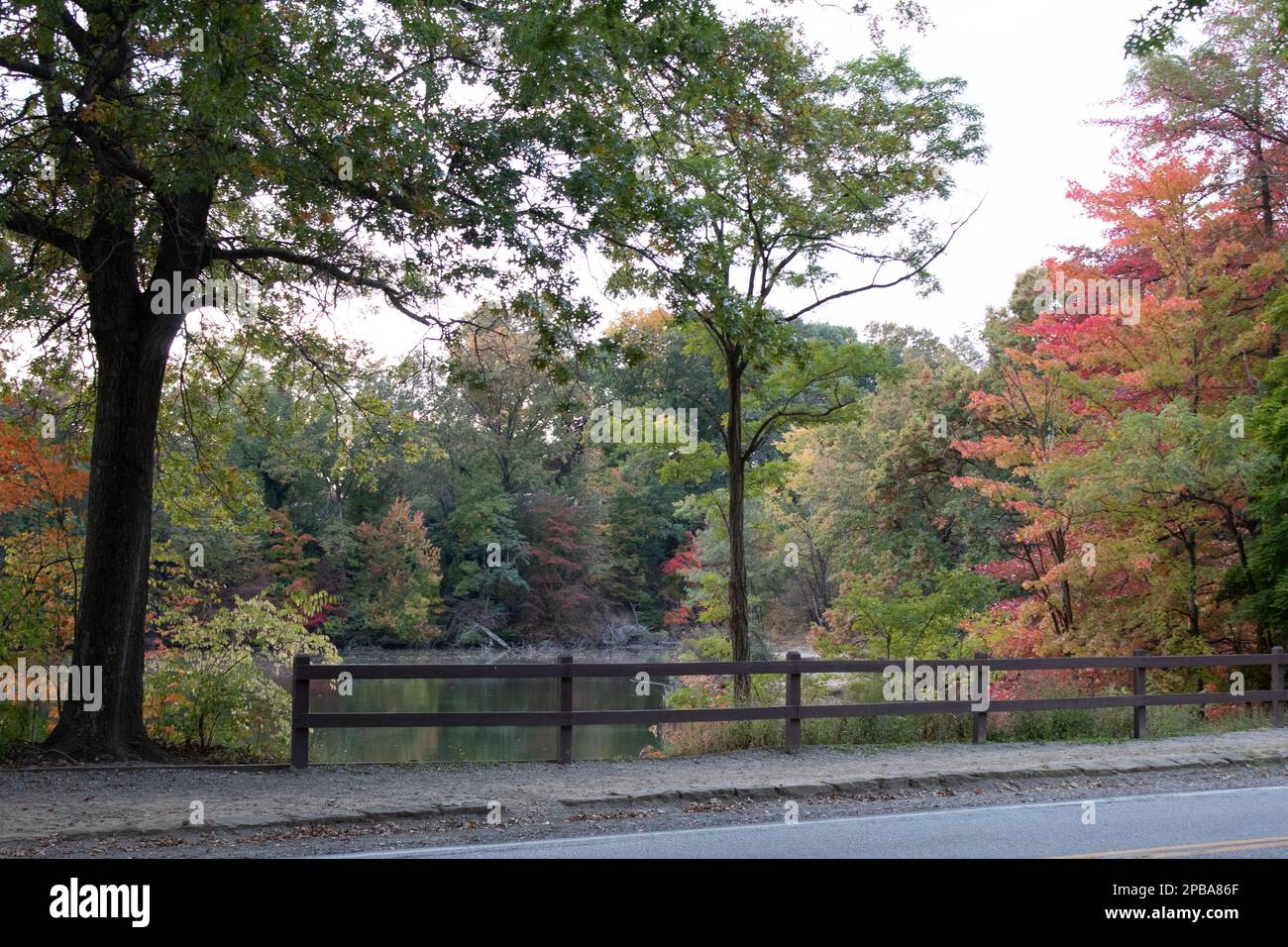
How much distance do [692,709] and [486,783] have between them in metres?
2.75

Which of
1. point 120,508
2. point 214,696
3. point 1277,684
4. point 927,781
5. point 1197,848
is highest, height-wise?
point 120,508

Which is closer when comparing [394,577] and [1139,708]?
[1139,708]

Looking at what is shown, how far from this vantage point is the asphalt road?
8172mm

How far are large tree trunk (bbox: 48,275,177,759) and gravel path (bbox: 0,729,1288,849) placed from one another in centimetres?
122

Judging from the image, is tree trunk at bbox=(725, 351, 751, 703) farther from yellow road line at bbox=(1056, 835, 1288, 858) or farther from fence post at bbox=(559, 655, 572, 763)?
yellow road line at bbox=(1056, 835, 1288, 858)

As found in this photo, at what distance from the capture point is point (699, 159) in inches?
636

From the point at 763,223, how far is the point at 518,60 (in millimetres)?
7885

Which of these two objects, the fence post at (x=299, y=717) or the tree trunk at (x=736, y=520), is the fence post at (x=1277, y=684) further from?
the fence post at (x=299, y=717)

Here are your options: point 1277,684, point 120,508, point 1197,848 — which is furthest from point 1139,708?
point 120,508

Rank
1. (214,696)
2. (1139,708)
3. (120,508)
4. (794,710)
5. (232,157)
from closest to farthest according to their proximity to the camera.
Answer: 1. (232,157)
2. (120,508)
3. (794,710)
4. (214,696)
5. (1139,708)

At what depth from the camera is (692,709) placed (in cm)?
1315

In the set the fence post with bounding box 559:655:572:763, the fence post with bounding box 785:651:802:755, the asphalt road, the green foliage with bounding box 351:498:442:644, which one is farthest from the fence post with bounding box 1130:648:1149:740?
the green foliage with bounding box 351:498:442:644

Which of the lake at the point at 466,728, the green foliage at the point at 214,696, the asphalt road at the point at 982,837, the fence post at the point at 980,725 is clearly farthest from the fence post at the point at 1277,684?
the green foliage at the point at 214,696

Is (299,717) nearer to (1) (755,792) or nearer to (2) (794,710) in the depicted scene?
(1) (755,792)
